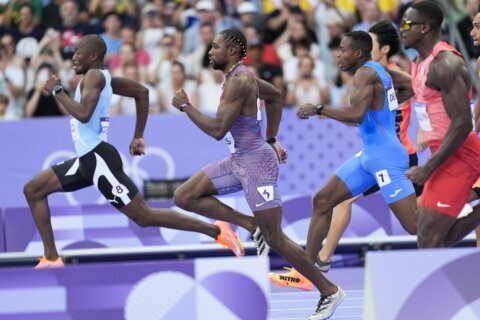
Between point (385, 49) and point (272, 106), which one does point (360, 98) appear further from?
point (385, 49)

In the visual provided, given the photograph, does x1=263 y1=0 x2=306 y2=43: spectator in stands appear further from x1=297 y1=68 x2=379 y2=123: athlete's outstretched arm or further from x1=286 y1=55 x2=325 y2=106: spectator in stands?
x1=297 y1=68 x2=379 y2=123: athlete's outstretched arm

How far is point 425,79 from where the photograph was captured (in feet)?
26.2

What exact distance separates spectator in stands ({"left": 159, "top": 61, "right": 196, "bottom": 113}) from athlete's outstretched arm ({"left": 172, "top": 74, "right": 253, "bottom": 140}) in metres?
6.71

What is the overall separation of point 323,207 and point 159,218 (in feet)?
5.07

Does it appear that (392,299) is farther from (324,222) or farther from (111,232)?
(111,232)

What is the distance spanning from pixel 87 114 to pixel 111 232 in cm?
339

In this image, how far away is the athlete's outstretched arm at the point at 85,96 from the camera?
9.52 m

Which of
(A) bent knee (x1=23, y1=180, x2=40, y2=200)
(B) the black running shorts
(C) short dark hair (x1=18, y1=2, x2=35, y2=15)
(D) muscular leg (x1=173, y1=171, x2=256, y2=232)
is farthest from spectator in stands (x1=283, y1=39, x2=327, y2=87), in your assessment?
(A) bent knee (x1=23, y1=180, x2=40, y2=200)

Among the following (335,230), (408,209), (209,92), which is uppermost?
(209,92)

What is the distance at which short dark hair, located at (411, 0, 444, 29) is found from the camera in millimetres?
8047

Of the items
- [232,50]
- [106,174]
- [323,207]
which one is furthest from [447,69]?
[106,174]

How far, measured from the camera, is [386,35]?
→ 1047cm

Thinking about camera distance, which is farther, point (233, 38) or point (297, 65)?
point (297, 65)

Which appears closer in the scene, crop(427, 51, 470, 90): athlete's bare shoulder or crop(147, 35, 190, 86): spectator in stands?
crop(427, 51, 470, 90): athlete's bare shoulder
